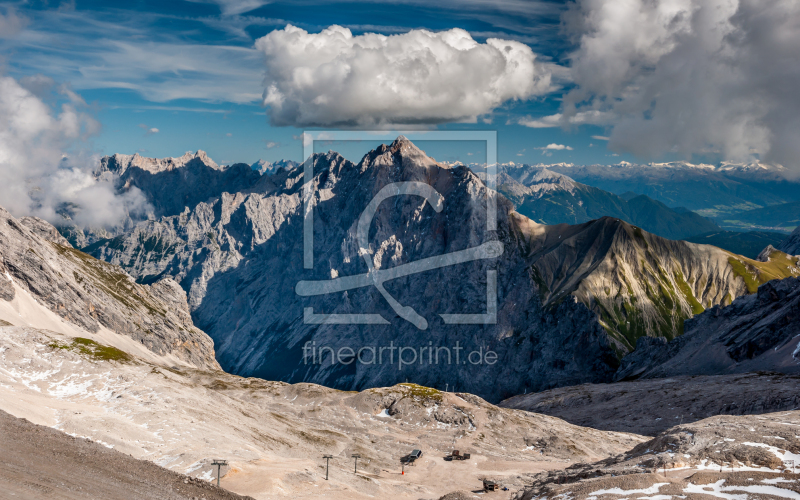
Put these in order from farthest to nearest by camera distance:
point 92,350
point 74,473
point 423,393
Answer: point 423,393 < point 92,350 < point 74,473

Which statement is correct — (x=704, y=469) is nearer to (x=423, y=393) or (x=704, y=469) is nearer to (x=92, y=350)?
(x=423, y=393)

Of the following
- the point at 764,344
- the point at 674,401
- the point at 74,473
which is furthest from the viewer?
the point at 764,344

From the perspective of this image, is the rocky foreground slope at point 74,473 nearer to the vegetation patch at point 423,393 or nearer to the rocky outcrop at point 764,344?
the vegetation patch at point 423,393

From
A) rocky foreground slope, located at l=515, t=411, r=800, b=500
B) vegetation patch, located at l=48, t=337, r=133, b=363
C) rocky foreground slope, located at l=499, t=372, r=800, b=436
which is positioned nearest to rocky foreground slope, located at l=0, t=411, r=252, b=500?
rocky foreground slope, located at l=515, t=411, r=800, b=500

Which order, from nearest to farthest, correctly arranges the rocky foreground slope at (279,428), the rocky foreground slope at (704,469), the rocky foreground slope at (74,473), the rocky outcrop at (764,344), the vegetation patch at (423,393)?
1. the rocky foreground slope at (74,473)
2. the rocky foreground slope at (704,469)
3. the rocky foreground slope at (279,428)
4. the vegetation patch at (423,393)
5. the rocky outcrop at (764,344)

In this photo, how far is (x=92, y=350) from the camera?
4498 inches

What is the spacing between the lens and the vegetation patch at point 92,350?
4234 inches

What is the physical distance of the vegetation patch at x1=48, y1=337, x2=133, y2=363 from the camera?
4234 inches

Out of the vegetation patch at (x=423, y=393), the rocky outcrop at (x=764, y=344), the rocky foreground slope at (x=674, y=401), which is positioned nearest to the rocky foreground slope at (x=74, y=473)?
the vegetation patch at (x=423, y=393)

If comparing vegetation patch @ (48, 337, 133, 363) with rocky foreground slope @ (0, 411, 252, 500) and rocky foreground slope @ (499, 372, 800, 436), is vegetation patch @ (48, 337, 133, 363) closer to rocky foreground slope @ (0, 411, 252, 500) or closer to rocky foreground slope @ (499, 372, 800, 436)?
rocky foreground slope @ (0, 411, 252, 500)

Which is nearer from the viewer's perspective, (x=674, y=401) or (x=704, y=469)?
(x=704, y=469)

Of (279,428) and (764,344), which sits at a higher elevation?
(764,344)

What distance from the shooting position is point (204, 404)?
101m

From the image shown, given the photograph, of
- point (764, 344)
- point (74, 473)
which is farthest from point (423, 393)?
point (764, 344)
